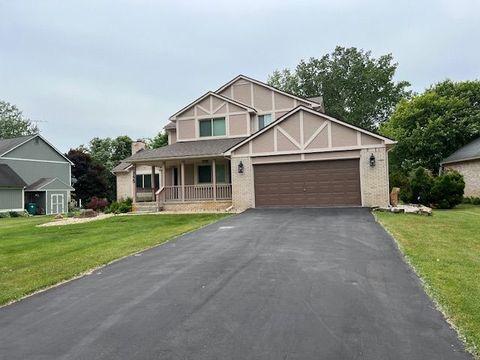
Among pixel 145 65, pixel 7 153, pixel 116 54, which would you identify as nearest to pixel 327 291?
pixel 116 54

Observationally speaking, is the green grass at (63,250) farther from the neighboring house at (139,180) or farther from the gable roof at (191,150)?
the neighboring house at (139,180)

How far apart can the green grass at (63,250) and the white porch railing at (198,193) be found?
5.81m

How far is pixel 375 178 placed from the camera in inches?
675

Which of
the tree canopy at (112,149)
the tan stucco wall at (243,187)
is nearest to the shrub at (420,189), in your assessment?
the tan stucco wall at (243,187)

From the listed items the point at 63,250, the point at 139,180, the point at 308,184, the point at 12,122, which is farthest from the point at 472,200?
the point at 12,122

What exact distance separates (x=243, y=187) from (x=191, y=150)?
4.28 meters

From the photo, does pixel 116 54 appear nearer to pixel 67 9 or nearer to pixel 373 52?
pixel 67 9

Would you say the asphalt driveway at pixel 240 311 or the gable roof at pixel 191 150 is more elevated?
the gable roof at pixel 191 150

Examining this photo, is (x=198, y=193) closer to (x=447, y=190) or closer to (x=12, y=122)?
(x=447, y=190)

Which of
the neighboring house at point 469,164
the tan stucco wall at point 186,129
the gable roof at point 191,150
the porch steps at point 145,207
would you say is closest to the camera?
the gable roof at point 191,150

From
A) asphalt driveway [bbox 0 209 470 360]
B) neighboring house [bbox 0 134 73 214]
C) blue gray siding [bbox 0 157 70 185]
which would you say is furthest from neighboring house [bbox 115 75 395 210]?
blue gray siding [bbox 0 157 70 185]

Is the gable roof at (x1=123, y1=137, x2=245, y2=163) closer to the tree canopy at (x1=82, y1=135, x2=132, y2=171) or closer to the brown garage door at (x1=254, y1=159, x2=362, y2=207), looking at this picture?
the brown garage door at (x1=254, y1=159, x2=362, y2=207)

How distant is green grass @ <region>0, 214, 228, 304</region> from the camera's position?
703 cm

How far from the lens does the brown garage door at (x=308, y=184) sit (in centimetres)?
1769
